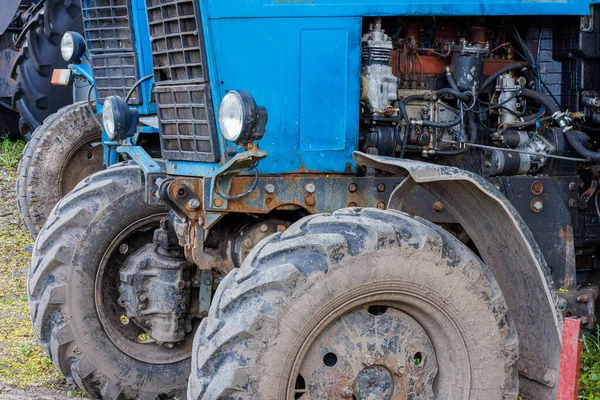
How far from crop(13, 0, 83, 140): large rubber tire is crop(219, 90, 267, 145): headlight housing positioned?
6.15 metres

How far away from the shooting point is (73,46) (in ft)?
25.7

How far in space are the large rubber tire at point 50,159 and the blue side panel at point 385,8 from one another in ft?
15.7

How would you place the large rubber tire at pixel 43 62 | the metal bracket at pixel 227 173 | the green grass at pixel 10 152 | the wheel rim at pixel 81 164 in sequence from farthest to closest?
the green grass at pixel 10 152 → the large rubber tire at pixel 43 62 → the wheel rim at pixel 81 164 → the metal bracket at pixel 227 173

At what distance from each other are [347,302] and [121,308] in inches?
91.8

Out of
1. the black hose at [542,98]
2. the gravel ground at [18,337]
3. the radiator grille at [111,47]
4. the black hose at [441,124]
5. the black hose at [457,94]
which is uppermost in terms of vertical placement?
the radiator grille at [111,47]

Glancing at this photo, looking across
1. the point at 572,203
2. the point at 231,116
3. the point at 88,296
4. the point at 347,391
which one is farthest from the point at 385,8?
the point at 88,296

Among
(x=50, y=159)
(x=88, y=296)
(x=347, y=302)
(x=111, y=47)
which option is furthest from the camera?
(x=50, y=159)

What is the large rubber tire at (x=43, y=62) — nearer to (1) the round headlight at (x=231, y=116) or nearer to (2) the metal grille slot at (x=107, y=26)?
(2) the metal grille slot at (x=107, y=26)

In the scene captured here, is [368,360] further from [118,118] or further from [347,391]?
[118,118]

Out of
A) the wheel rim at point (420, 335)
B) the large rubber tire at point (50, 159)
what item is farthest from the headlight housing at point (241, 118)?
the large rubber tire at point (50, 159)

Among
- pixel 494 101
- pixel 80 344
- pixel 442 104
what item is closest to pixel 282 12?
pixel 442 104

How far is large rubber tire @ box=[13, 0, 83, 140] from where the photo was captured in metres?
9.82

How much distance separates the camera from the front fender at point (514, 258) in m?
4.20

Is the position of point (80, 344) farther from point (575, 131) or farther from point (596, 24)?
point (596, 24)
